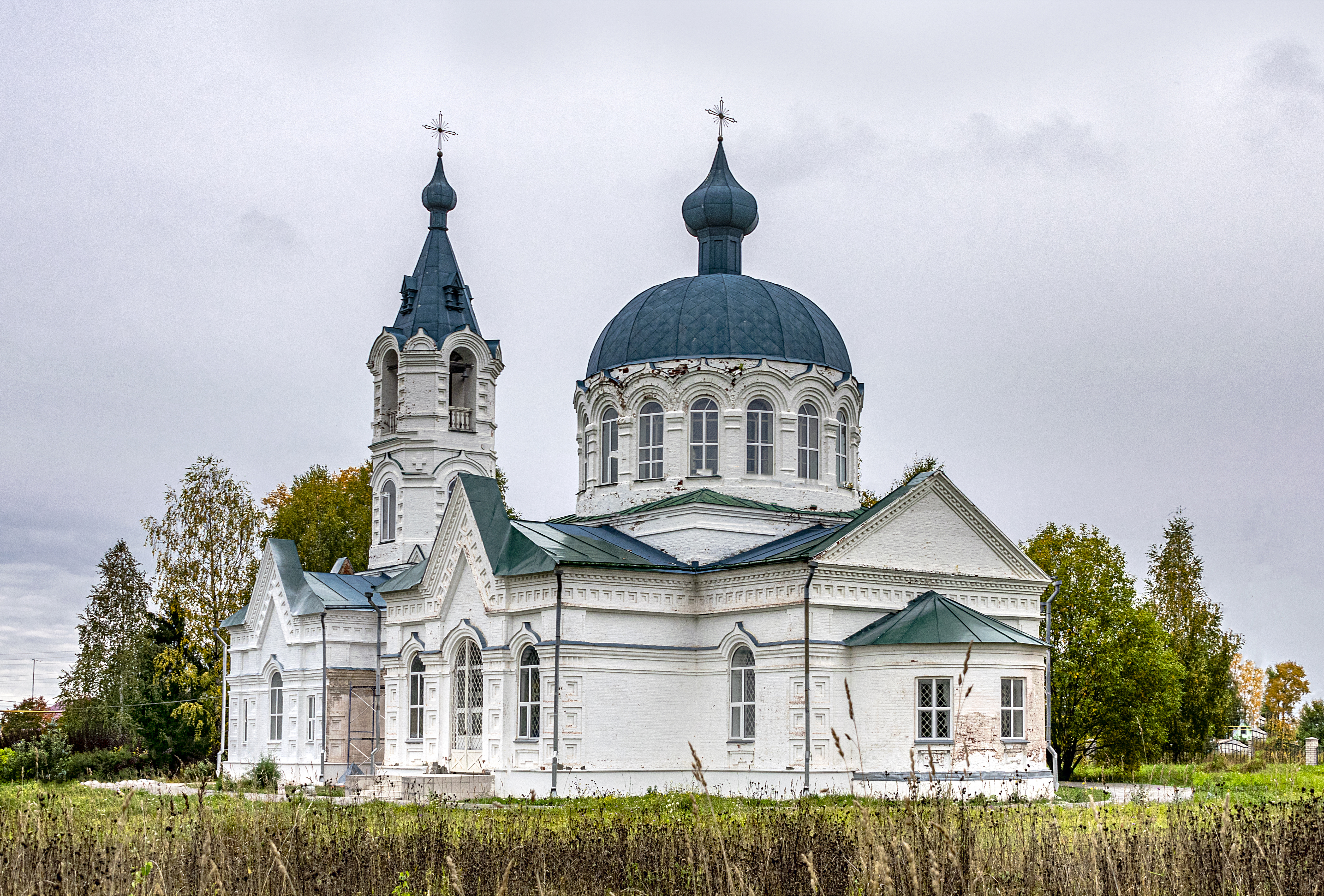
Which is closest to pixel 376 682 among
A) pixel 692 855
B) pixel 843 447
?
pixel 843 447

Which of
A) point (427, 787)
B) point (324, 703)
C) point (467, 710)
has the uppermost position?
A: point (467, 710)

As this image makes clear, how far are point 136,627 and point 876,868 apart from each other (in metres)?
41.9

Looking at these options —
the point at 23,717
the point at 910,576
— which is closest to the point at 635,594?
the point at 910,576

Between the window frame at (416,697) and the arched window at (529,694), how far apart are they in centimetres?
312

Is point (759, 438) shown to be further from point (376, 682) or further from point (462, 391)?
point (376, 682)

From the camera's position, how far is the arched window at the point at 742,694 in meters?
24.0

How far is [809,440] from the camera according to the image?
1093 inches

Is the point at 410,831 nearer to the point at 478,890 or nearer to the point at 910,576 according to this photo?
the point at 478,890

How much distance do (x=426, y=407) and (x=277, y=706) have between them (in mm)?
7572

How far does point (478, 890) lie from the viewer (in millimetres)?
8219

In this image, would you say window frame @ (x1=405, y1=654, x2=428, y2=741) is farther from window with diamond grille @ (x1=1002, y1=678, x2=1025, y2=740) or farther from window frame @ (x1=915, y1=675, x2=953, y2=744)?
window with diamond grille @ (x1=1002, y1=678, x2=1025, y2=740)

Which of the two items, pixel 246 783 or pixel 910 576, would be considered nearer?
pixel 910 576

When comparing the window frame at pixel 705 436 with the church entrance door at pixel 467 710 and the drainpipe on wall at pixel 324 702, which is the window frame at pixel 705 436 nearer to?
the church entrance door at pixel 467 710

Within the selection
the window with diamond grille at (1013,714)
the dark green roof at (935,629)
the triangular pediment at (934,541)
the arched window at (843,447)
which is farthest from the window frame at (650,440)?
the window with diamond grille at (1013,714)
